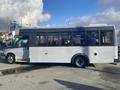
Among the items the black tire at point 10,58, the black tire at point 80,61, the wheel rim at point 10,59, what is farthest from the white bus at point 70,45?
the wheel rim at point 10,59

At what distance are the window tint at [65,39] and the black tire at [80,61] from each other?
1130 mm

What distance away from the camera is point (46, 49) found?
1753 centimetres

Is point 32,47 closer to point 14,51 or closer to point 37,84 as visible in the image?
point 14,51

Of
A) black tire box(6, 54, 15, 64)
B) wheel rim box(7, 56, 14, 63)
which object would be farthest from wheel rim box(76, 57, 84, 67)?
wheel rim box(7, 56, 14, 63)

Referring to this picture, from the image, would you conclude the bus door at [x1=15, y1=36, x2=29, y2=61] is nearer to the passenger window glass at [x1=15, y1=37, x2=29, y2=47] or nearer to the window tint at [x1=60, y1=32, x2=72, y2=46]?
the passenger window glass at [x1=15, y1=37, x2=29, y2=47]

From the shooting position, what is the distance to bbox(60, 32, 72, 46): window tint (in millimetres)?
17094

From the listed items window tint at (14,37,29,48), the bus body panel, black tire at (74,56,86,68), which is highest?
window tint at (14,37,29,48)

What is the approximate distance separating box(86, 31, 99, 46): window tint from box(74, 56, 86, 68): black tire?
43.9 inches

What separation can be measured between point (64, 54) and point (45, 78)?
5.13 meters

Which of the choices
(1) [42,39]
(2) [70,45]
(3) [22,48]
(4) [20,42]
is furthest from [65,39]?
(4) [20,42]

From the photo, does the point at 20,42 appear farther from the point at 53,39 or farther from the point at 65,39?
the point at 65,39

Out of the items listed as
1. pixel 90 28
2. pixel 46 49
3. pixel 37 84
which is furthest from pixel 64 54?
pixel 37 84

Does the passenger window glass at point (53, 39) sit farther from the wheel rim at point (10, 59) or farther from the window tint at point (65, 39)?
the wheel rim at point (10, 59)

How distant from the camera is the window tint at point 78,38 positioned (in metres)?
16.9
